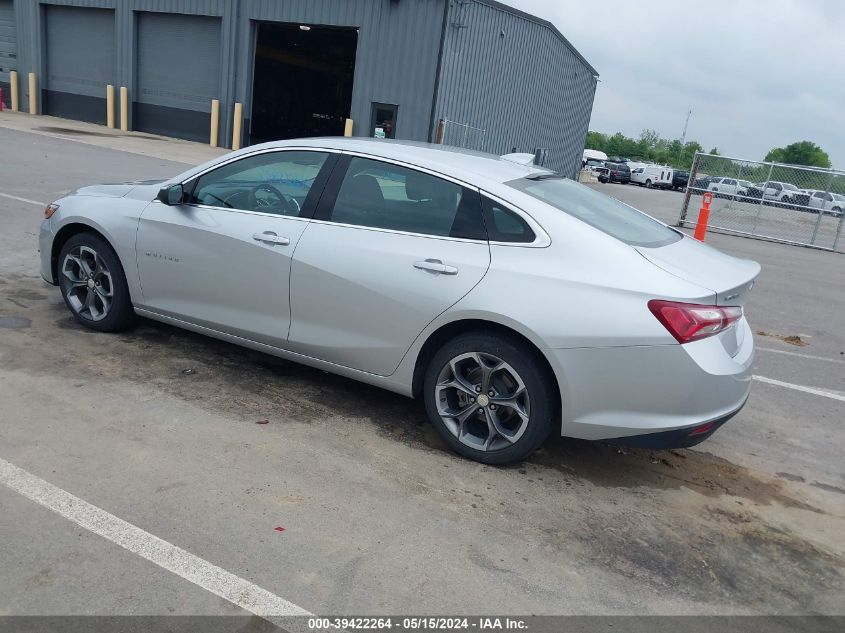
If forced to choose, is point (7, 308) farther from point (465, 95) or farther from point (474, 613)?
point (465, 95)

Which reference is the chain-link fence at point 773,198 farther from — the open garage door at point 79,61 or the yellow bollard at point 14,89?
the yellow bollard at point 14,89

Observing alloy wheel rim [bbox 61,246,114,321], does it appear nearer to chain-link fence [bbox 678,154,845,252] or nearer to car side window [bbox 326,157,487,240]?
car side window [bbox 326,157,487,240]

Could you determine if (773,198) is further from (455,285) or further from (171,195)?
(171,195)

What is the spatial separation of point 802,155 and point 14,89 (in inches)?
4346

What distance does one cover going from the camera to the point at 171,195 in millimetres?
4922

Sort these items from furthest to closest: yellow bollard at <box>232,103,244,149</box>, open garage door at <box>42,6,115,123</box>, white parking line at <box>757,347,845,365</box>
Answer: open garage door at <box>42,6,115,123</box>, yellow bollard at <box>232,103,244,149</box>, white parking line at <box>757,347,845,365</box>

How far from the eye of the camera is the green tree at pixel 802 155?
360ft

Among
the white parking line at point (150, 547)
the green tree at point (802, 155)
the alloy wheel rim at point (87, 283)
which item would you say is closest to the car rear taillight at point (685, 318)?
the white parking line at point (150, 547)

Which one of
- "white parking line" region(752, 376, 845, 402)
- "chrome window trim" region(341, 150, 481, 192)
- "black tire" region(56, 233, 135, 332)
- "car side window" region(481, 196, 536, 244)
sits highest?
"chrome window trim" region(341, 150, 481, 192)

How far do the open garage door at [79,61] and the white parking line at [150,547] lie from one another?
28.1m

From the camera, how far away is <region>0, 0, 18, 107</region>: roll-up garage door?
97.3 ft

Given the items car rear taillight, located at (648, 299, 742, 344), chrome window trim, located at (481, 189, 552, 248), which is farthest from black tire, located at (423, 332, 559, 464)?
car rear taillight, located at (648, 299, 742, 344)

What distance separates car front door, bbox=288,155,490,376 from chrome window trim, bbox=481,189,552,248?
11 centimetres

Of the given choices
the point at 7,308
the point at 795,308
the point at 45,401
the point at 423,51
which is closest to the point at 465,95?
the point at 423,51
